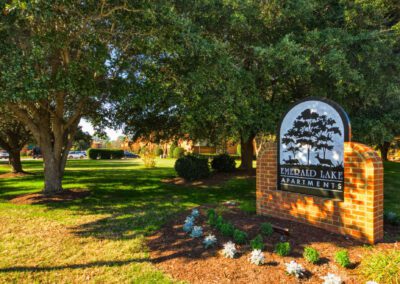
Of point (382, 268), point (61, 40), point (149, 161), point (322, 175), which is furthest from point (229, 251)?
point (149, 161)

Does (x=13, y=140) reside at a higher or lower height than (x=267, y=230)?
higher

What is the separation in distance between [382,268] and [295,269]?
43.2 inches

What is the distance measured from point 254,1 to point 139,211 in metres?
7.24

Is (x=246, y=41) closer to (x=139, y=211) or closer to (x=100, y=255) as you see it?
(x=139, y=211)

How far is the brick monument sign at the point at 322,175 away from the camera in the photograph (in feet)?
15.4

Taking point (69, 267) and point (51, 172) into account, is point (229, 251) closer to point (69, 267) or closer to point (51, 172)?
point (69, 267)

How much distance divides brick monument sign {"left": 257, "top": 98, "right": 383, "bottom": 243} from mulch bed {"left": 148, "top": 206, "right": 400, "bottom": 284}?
284mm

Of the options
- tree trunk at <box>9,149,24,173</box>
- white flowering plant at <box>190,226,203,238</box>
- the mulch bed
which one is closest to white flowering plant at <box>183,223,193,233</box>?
the mulch bed

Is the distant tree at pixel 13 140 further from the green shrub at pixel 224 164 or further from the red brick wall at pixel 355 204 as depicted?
the red brick wall at pixel 355 204

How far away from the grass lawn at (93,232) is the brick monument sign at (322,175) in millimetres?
1872

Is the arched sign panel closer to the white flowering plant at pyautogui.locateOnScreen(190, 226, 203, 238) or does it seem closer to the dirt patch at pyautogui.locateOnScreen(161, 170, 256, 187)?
the white flowering plant at pyautogui.locateOnScreen(190, 226, 203, 238)

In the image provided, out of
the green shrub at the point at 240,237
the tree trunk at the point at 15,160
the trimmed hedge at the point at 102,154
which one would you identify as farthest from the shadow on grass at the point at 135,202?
the trimmed hedge at the point at 102,154

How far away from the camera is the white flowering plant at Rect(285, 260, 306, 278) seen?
12.0 feet

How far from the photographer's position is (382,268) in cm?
358
